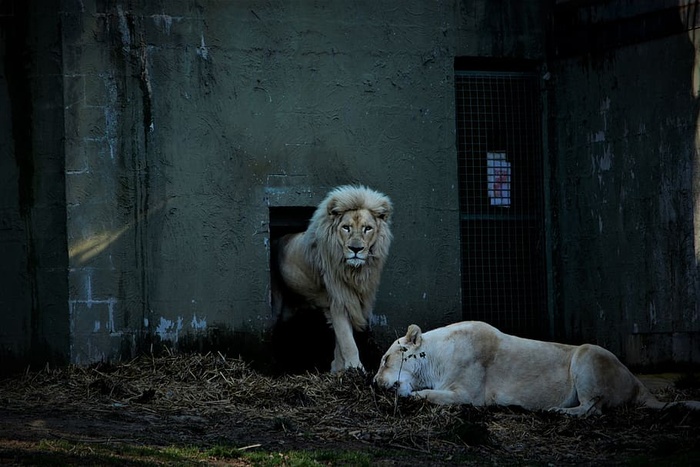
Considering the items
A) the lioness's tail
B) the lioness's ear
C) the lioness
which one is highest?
the lioness's ear

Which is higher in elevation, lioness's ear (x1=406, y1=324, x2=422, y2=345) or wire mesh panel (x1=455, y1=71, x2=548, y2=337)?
wire mesh panel (x1=455, y1=71, x2=548, y2=337)

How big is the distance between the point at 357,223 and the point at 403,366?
6.66 ft

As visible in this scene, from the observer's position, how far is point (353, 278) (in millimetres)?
12047

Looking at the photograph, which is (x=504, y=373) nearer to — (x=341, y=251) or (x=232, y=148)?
(x=341, y=251)

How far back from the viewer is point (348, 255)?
469 inches

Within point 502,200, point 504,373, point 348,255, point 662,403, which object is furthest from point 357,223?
point 662,403

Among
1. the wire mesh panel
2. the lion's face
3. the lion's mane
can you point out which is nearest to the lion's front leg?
the lion's mane

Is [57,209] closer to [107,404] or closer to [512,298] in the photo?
[107,404]

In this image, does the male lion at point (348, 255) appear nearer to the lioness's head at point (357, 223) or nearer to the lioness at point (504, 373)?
the lioness's head at point (357, 223)

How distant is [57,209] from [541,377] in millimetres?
5308

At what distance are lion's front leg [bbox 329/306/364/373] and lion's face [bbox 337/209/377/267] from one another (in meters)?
0.56

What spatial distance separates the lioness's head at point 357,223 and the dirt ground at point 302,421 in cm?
136

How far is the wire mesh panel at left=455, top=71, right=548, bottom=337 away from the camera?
1366 cm

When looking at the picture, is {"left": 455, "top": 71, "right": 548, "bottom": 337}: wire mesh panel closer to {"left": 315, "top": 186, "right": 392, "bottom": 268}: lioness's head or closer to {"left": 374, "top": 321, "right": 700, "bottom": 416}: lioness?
{"left": 315, "top": 186, "right": 392, "bottom": 268}: lioness's head
